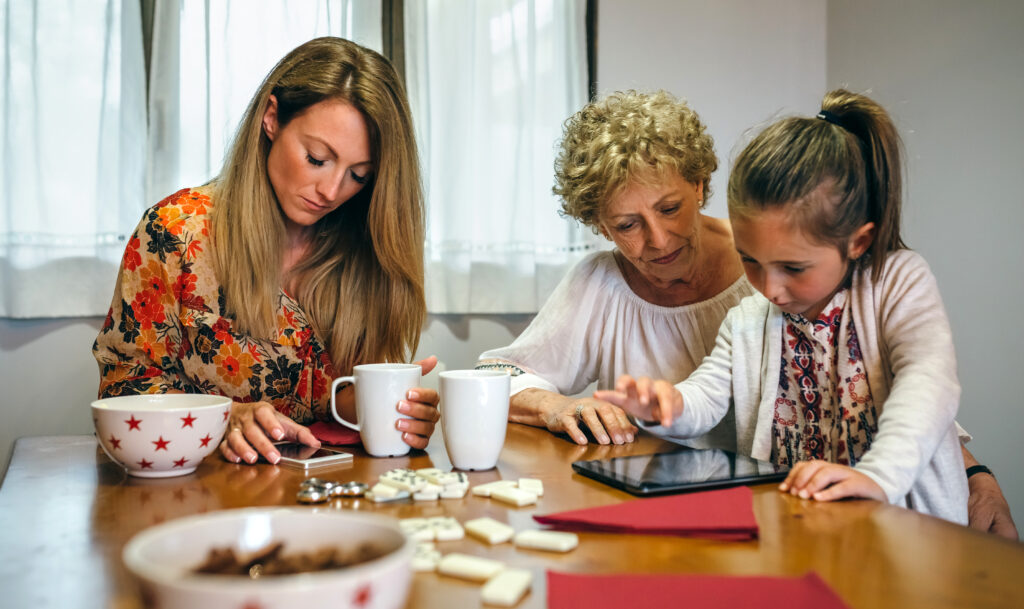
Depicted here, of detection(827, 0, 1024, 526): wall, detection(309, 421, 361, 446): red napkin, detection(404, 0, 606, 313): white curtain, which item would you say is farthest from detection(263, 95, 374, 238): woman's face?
detection(827, 0, 1024, 526): wall

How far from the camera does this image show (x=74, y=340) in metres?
2.22

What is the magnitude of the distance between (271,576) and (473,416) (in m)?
0.49

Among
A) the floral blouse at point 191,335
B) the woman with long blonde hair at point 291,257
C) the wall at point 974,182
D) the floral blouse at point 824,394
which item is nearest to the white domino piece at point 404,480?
the woman with long blonde hair at point 291,257

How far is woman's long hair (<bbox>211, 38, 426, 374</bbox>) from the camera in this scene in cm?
140

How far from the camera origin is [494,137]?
2662 millimetres

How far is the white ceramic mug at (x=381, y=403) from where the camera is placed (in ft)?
3.31

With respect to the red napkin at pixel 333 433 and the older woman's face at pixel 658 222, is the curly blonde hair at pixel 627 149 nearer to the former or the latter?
the older woman's face at pixel 658 222

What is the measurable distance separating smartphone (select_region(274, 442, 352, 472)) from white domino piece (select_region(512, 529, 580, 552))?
391mm

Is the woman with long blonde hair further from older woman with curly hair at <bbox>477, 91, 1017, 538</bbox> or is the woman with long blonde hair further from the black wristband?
the black wristband

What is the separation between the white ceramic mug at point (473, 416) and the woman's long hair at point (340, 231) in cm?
58

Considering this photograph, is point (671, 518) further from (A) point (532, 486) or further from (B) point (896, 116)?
(B) point (896, 116)

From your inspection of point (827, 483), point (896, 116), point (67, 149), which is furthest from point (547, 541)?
point (896, 116)

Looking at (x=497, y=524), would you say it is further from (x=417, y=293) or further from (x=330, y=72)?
(x=330, y=72)

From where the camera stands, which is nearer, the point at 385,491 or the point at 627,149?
the point at 385,491
